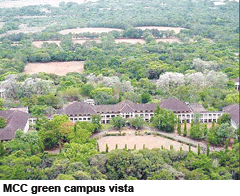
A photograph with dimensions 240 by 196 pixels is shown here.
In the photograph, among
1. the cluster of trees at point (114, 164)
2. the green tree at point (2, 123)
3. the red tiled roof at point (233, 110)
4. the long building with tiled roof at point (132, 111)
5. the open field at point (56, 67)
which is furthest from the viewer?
the open field at point (56, 67)

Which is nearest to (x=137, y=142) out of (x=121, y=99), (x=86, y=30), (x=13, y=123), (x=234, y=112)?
(x=121, y=99)

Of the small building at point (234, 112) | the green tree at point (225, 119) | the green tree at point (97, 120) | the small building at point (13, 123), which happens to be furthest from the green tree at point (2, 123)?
the small building at point (234, 112)

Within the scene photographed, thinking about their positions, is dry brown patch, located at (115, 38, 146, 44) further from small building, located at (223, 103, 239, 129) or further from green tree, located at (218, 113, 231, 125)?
green tree, located at (218, 113, 231, 125)

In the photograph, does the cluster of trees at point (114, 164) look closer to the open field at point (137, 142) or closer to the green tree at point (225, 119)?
the open field at point (137, 142)

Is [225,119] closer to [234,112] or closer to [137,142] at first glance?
[234,112]

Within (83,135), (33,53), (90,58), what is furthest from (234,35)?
(83,135)

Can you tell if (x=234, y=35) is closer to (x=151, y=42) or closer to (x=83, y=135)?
(x=151, y=42)
